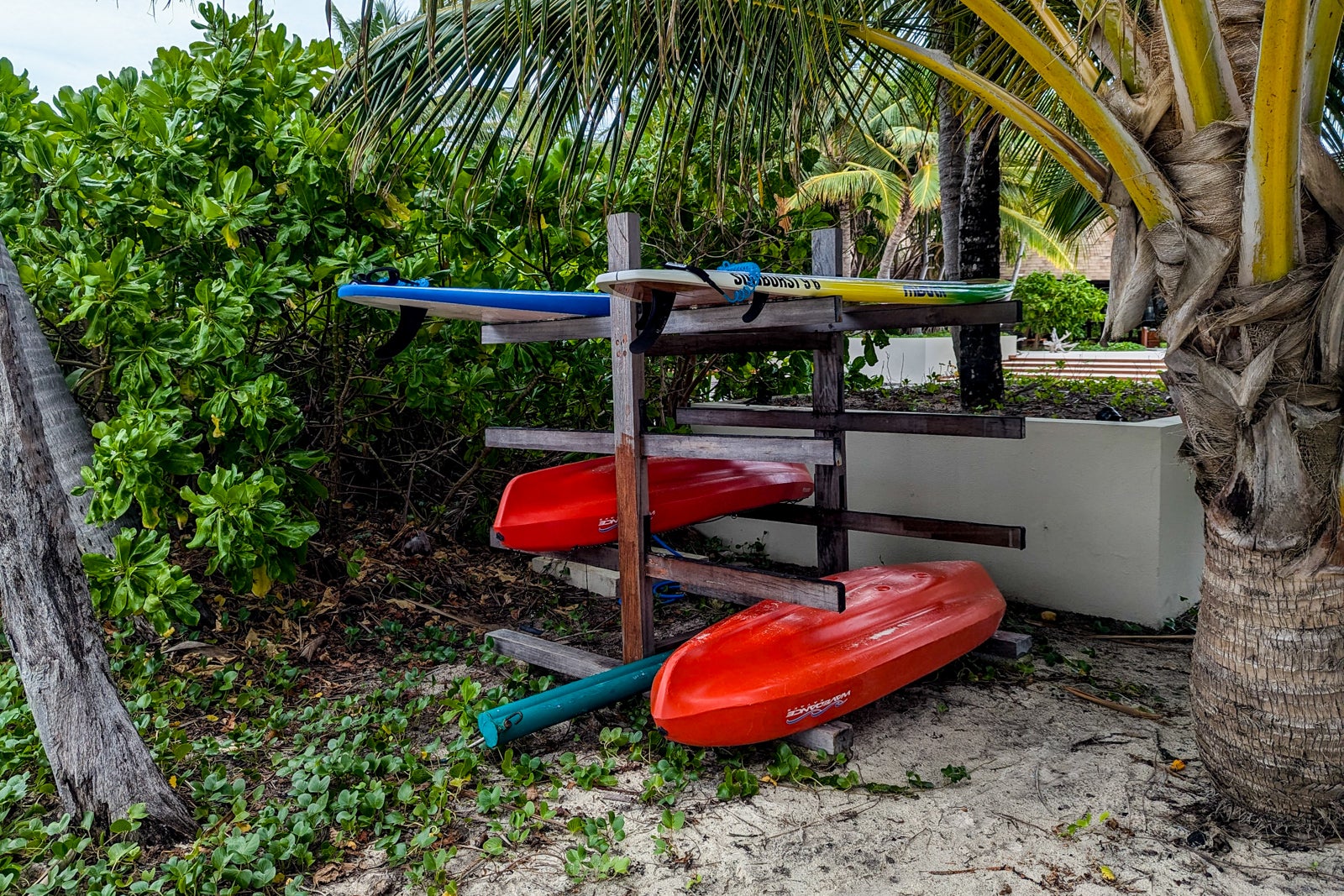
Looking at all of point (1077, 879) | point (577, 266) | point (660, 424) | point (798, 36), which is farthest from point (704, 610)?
point (798, 36)

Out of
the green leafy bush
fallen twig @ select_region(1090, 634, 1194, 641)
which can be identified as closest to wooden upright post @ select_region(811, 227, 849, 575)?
fallen twig @ select_region(1090, 634, 1194, 641)

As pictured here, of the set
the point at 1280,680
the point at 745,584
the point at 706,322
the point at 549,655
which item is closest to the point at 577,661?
the point at 549,655

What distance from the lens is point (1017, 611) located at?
177 inches

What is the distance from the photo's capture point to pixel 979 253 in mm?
5230

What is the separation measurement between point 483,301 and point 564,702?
1477 millimetres

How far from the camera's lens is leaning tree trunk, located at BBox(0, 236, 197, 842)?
242 centimetres

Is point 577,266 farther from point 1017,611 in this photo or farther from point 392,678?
point 1017,611

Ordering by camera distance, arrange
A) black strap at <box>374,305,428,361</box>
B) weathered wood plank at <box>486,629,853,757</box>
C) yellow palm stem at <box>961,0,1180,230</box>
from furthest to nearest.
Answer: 1. black strap at <box>374,305,428,361</box>
2. weathered wood plank at <box>486,629,853,757</box>
3. yellow palm stem at <box>961,0,1180,230</box>

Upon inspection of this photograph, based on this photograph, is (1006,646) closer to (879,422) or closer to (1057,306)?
(879,422)

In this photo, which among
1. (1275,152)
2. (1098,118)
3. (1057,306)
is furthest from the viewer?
(1057,306)

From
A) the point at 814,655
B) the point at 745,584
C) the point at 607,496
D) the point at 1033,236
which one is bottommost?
the point at 814,655

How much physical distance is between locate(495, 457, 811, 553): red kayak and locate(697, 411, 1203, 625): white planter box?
2.35 ft

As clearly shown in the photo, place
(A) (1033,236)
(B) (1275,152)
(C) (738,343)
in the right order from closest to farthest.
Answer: (B) (1275,152) < (C) (738,343) < (A) (1033,236)

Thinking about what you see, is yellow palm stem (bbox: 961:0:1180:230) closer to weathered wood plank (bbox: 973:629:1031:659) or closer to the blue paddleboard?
the blue paddleboard
